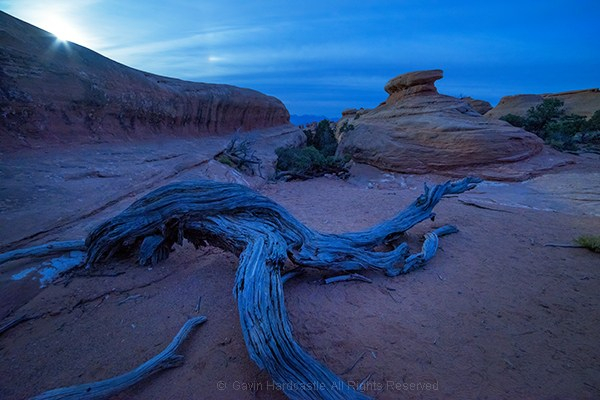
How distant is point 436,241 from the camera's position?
4160 millimetres

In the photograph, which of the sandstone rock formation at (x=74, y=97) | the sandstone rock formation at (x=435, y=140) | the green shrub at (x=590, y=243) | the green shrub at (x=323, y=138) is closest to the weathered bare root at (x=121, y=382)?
the green shrub at (x=590, y=243)

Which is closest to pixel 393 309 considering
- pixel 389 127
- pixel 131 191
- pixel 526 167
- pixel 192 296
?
pixel 192 296

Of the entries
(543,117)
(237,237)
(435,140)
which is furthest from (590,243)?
(543,117)

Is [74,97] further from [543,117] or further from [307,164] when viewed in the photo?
[543,117]

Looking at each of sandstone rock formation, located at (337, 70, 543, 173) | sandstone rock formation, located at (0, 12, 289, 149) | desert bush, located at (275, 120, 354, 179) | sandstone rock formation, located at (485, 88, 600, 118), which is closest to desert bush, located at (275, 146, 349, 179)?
desert bush, located at (275, 120, 354, 179)

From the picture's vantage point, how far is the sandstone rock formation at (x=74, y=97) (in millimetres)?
6223

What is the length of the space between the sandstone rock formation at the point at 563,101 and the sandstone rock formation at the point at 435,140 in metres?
20.8

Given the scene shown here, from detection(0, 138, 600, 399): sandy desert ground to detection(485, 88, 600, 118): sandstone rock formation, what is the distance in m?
30.9

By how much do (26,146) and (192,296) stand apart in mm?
6401

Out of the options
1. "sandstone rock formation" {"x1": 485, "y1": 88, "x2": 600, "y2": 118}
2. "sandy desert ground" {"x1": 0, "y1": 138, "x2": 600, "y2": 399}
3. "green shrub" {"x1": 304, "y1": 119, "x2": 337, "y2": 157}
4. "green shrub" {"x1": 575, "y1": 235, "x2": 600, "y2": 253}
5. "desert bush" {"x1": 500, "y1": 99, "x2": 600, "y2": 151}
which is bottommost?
"sandy desert ground" {"x1": 0, "y1": 138, "x2": 600, "y2": 399}

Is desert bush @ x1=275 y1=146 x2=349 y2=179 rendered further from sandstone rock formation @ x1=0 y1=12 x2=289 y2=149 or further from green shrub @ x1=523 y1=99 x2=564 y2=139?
green shrub @ x1=523 y1=99 x2=564 y2=139

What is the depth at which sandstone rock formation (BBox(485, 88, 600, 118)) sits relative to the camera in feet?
88.8

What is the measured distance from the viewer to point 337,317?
2643 millimetres

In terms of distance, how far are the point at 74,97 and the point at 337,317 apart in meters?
8.97
